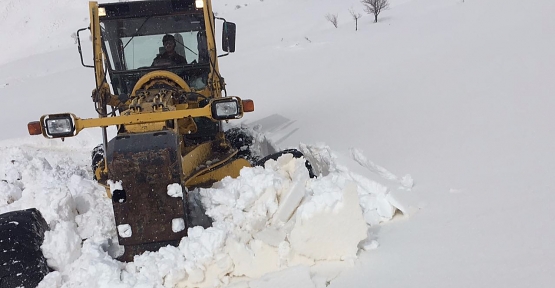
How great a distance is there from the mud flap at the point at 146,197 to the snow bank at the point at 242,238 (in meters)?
0.07

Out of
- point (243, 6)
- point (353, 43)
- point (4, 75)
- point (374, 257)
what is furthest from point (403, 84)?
point (243, 6)

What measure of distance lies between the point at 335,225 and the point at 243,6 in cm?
2862

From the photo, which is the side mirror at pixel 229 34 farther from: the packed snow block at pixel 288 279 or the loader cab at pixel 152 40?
the packed snow block at pixel 288 279

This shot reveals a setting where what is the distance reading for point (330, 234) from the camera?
8.95ft

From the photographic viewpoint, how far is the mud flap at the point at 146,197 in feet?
9.59

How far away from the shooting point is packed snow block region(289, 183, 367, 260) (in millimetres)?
2715

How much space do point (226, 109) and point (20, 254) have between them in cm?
153

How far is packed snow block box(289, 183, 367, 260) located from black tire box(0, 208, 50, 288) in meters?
1.47

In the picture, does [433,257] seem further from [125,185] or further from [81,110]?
[81,110]

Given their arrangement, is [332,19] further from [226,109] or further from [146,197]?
[146,197]

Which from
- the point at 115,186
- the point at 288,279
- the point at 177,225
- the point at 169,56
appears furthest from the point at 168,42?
the point at 288,279

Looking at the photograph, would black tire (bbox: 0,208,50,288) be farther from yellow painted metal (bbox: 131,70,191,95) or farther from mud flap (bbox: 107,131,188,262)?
yellow painted metal (bbox: 131,70,191,95)

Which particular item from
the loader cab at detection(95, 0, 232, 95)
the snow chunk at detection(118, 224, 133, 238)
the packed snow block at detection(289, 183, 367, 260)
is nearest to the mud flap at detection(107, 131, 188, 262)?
the snow chunk at detection(118, 224, 133, 238)

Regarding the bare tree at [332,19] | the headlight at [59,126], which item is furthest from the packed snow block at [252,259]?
the bare tree at [332,19]
